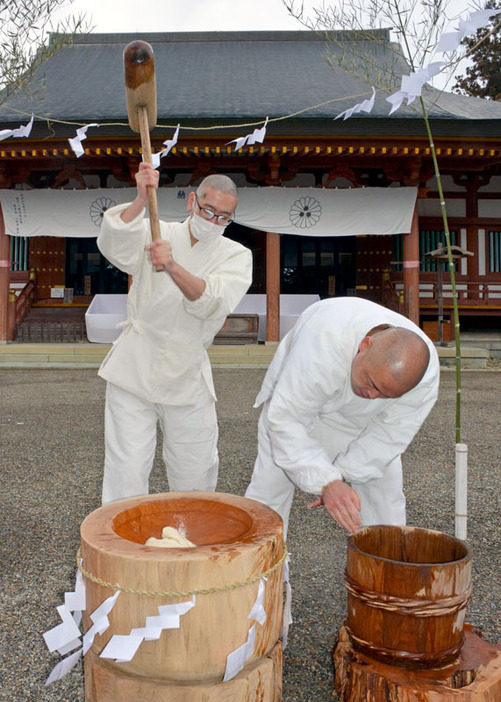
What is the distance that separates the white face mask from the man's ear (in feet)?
2.94

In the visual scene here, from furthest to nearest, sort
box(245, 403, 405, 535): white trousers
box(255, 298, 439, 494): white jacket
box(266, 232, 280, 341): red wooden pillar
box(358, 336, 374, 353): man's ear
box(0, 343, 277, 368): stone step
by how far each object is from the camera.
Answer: box(266, 232, 280, 341): red wooden pillar → box(0, 343, 277, 368): stone step → box(245, 403, 405, 535): white trousers → box(255, 298, 439, 494): white jacket → box(358, 336, 374, 353): man's ear

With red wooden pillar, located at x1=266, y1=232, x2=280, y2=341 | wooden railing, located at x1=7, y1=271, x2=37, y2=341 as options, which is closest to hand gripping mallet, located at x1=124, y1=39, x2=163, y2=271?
red wooden pillar, located at x1=266, y1=232, x2=280, y2=341

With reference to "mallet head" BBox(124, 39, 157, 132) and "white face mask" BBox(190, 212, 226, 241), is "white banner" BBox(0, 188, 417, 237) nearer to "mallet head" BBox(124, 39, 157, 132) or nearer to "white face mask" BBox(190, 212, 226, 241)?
"white face mask" BBox(190, 212, 226, 241)

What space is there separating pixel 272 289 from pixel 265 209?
155 cm

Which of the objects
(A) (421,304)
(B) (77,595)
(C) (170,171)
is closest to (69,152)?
(C) (170,171)

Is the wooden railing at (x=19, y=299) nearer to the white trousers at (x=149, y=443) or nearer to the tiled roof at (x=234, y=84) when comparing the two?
the tiled roof at (x=234, y=84)

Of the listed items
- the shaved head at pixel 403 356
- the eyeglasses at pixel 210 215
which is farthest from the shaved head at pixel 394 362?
the eyeglasses at pixel 210 215

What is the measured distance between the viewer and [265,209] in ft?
35.4

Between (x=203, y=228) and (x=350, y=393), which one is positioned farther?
(x=203, y=228)

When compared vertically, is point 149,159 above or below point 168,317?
above

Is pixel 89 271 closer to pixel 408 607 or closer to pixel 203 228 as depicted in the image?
pixel 203 228

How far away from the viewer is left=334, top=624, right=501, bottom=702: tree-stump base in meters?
1.44

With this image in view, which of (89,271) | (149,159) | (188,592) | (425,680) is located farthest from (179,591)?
(89,271)

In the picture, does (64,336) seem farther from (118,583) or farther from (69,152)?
(118,583)
